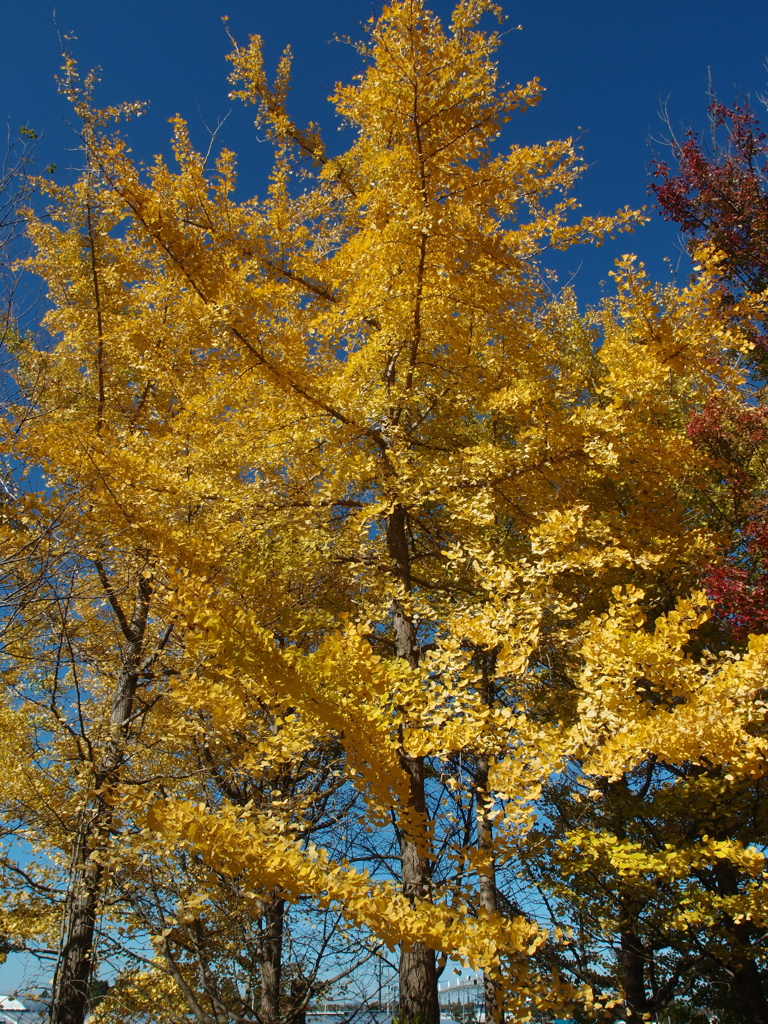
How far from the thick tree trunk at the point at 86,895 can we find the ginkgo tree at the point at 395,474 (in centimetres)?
14

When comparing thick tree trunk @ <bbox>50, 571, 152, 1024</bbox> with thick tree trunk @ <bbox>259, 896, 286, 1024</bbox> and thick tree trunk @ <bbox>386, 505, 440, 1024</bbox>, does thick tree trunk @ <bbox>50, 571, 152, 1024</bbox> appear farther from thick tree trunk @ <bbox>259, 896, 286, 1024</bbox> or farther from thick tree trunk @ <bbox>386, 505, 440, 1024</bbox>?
thick tree trunk @ <bbox>386, 505, 440, 1024</bbox>

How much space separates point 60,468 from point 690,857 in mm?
4734

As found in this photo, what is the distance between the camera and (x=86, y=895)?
12.2 feet

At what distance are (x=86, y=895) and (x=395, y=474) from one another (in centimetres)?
340

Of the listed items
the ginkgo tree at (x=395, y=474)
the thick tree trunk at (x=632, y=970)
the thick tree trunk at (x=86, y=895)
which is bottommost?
the thick tree trunk at (x=632, y=970)

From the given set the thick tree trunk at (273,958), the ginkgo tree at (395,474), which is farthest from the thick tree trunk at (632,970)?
the thick tree trunk at (273,958)

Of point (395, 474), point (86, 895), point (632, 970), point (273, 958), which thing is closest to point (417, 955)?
point (273, 958)

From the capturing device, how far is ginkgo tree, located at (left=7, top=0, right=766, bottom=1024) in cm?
297

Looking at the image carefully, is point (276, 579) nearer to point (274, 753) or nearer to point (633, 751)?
point (274, 753)

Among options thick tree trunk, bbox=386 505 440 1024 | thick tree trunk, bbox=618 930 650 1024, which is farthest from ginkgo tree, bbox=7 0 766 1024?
thick tree trunk, bbox=618 930 650 1024

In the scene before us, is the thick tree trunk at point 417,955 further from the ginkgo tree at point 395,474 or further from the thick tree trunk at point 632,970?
the thick tree trunk at point 632,970

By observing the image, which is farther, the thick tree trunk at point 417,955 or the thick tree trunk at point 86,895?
the thick tree trunk at point 86,895

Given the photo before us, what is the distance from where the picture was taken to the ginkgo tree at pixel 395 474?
9.76 feet

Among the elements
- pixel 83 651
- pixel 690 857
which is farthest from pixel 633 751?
pixel 83 651
